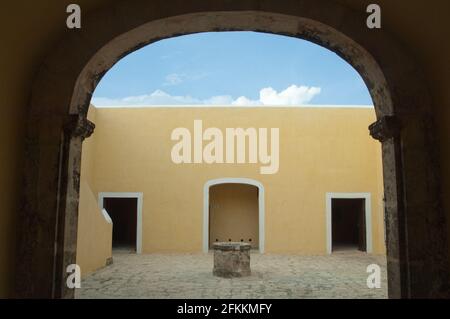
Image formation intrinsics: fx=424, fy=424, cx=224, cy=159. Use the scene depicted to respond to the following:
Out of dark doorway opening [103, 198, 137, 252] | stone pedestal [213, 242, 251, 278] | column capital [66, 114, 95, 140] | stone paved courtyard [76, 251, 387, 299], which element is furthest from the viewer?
dark doorway opening [103, 198, 137, 252]

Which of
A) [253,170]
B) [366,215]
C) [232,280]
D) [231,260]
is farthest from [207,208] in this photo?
[232,280]

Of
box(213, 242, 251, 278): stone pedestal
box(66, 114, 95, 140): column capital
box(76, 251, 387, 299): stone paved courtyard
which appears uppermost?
box(66, 114, 95, 140): column capital

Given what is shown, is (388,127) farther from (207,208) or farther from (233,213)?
(233,213)

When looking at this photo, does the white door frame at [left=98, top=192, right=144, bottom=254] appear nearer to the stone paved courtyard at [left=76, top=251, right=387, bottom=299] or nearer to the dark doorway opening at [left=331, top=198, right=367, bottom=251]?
the stone paved courtyard at [left=76, top=251, right=387, bottom=299]

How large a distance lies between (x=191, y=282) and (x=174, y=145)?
6.23 meters

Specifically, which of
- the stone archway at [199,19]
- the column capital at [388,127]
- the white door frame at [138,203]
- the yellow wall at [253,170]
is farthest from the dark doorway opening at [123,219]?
the column capital at [388,127]

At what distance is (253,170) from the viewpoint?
43.5 ft

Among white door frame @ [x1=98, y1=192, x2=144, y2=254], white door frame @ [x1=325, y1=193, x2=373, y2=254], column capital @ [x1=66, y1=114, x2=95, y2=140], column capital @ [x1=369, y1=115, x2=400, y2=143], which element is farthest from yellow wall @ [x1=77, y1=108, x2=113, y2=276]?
white door frame @ [x1=325, y1=193, x2=373, y2=254]

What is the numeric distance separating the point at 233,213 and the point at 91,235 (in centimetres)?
691

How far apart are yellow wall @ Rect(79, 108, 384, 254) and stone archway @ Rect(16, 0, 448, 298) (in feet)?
32.1

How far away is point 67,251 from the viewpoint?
124 inches

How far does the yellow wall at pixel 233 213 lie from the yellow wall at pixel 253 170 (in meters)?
1.69

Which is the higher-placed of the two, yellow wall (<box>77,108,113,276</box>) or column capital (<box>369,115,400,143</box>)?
column capital (<box>369,115,400,143</box>)

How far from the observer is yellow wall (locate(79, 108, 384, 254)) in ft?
42.5
